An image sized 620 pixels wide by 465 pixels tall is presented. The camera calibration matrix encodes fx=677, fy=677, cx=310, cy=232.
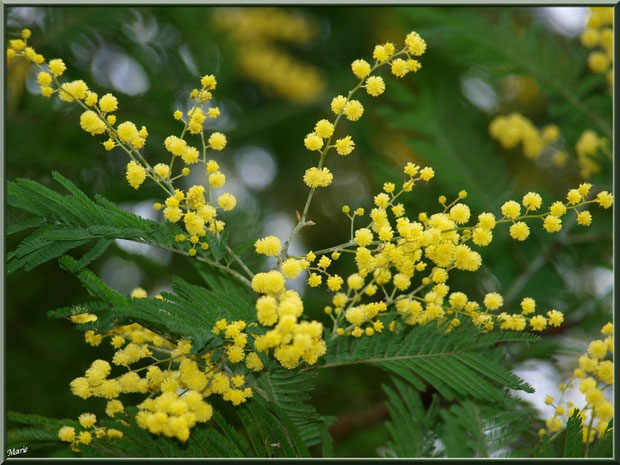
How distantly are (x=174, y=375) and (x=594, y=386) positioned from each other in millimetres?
648

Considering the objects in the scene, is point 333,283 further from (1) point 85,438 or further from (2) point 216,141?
(1) point 85,438

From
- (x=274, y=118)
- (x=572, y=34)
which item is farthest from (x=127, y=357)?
(x=572, y=34)

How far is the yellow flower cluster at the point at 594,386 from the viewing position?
41.0 inches

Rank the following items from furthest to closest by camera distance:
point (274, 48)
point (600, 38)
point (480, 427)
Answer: point (274, 48) → point (600, 38) → point (480, 427)

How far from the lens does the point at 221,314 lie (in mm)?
905

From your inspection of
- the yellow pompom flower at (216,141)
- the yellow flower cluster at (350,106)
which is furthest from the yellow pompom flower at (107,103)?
the yellow flower cluster at (350,106)

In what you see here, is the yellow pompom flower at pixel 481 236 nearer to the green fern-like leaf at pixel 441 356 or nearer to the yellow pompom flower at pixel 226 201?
the green fern-like leaf at pixel 441 356

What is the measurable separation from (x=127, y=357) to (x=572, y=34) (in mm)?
1858

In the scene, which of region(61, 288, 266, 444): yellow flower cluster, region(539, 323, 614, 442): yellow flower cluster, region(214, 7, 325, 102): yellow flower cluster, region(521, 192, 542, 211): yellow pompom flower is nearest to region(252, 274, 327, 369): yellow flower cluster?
region(61, 288, 266, 444): yellow flower cluster

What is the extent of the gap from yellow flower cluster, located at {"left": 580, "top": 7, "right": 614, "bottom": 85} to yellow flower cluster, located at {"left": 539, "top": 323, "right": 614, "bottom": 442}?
837mm

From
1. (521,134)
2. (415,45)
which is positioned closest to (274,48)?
(521,134)

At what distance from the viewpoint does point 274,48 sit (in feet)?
8.50

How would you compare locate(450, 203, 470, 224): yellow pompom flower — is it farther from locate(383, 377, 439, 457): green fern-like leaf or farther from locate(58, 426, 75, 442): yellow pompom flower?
locate(58, 426, 75, 442): yellow pompom flower

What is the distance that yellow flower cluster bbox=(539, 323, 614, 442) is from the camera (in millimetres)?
1041
